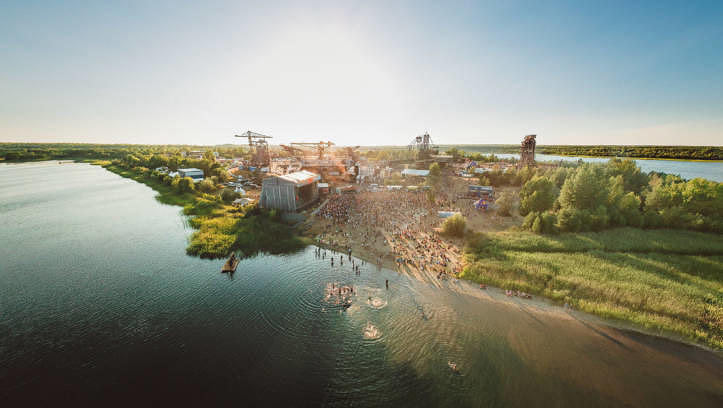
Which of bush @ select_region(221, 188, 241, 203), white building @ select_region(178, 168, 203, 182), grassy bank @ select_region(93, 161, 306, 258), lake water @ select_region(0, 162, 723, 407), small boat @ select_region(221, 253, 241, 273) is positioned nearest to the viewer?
lake water @ select_region(0, 162, 723, 407)

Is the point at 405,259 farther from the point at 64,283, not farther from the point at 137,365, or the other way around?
the point at 64,283

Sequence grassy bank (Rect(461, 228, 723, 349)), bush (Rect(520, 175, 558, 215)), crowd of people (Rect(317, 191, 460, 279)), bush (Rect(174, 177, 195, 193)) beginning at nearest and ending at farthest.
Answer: grassy bank (Rect(461, 228, 723, 349)) → crowd of people (Rect(317, 191, 460, 279)) → bush (Rect(520, 175, 558, 215)) → bush (Rect(174, 177, 195, 193))

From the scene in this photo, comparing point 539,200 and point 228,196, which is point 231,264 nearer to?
point 228,196

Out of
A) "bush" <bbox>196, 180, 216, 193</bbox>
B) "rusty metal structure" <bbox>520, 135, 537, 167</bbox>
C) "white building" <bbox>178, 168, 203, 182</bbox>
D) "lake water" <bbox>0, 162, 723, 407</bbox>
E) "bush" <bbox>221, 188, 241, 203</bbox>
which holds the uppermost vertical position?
"rusty metal structure" <bbox>520, 135, 537, 167</bbox>

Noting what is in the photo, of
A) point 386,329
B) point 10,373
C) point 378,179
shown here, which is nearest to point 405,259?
point 386,329

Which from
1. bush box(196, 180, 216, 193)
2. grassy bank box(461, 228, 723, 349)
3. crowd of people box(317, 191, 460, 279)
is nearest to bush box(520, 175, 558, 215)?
grassy bank box(461, 228, 723, 349)

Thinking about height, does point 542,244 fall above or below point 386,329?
above

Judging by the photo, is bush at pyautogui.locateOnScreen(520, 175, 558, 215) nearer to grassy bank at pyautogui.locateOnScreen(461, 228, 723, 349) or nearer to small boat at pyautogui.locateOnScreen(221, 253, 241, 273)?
grassy bank at pyautogui.locateOnScreen(461, 228, 723, 349)
